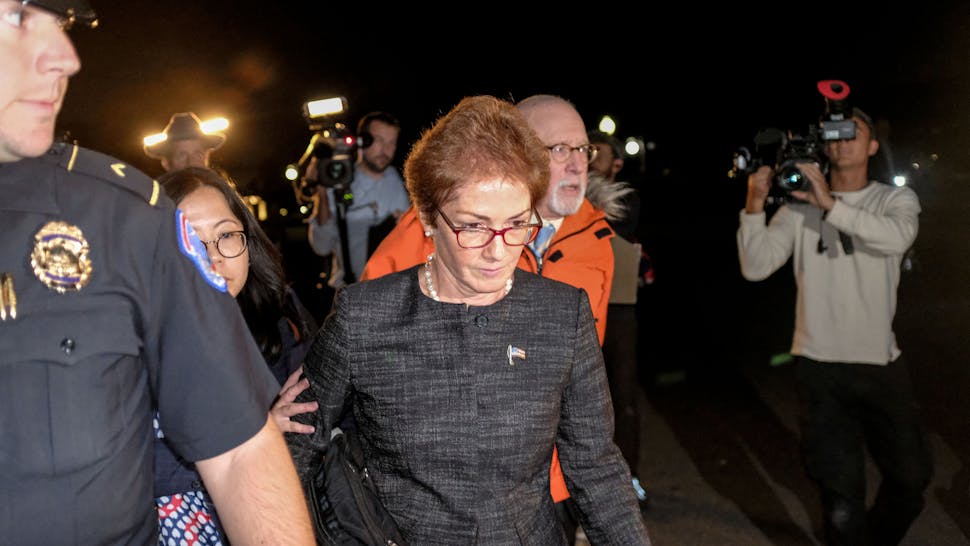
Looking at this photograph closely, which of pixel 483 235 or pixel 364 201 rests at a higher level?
pixel 364 201

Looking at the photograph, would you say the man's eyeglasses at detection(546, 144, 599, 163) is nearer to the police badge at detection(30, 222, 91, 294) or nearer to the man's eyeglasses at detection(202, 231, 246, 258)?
the man's eyeglasses at detection(202, 231, 246, 258)

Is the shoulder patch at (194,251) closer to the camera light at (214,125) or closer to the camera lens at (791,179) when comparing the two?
the camera lens at (791,179)

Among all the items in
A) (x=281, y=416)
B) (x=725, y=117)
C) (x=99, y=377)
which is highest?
(x=725, y=117)

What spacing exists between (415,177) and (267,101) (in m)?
32.6

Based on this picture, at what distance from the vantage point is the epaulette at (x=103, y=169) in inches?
55.4

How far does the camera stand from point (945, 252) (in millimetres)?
17219

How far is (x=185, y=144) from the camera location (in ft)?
17.9

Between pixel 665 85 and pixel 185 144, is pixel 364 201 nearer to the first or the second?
pixel 185 144

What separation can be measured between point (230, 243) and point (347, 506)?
0.96 meters

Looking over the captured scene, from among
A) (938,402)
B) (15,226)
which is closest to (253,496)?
(15,226)

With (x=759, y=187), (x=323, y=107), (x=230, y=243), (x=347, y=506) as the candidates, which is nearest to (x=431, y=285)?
(x=347, y=506)

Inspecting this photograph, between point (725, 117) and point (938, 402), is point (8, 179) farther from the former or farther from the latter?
point (725, 117)

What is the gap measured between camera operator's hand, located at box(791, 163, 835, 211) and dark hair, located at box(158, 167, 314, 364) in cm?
258

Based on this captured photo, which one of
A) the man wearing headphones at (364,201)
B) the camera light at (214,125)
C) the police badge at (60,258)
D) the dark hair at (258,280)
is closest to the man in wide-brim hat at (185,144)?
the camera light at (214,125)
